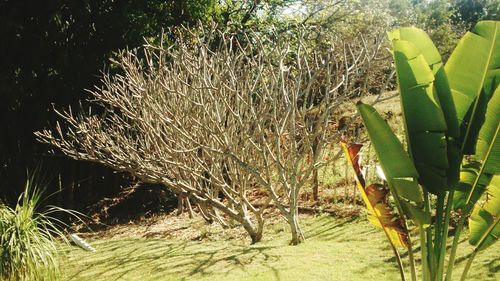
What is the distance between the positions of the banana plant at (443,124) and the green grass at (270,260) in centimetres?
171

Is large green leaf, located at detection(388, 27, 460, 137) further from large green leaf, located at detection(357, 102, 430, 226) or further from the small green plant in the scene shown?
the small green plant

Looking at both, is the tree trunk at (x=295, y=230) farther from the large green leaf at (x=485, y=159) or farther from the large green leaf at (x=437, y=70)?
the large green leaf at (x=437, y=70)

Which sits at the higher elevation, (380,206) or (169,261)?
(380,206)

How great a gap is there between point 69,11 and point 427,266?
1156 centimetres

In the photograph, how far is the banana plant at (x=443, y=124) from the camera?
3.22 metres

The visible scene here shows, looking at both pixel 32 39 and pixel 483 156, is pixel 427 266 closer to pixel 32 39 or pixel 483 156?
pixel 483 156

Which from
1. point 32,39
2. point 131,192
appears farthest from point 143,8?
point 131,192

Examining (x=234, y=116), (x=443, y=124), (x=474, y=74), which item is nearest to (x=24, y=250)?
(x=234, y=116)

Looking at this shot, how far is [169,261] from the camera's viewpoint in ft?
21.4

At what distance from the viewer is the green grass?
205 inches

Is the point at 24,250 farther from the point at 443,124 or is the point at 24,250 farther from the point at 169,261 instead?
the point at 443,124

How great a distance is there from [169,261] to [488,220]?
4.46m

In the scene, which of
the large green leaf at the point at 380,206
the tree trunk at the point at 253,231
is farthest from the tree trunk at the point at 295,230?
the large green leaf at the point at 380,206

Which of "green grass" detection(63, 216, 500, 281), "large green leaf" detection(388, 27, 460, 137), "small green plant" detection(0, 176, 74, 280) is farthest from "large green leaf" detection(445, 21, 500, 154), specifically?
"small green plant" detection(0, 176, 74, 280)
